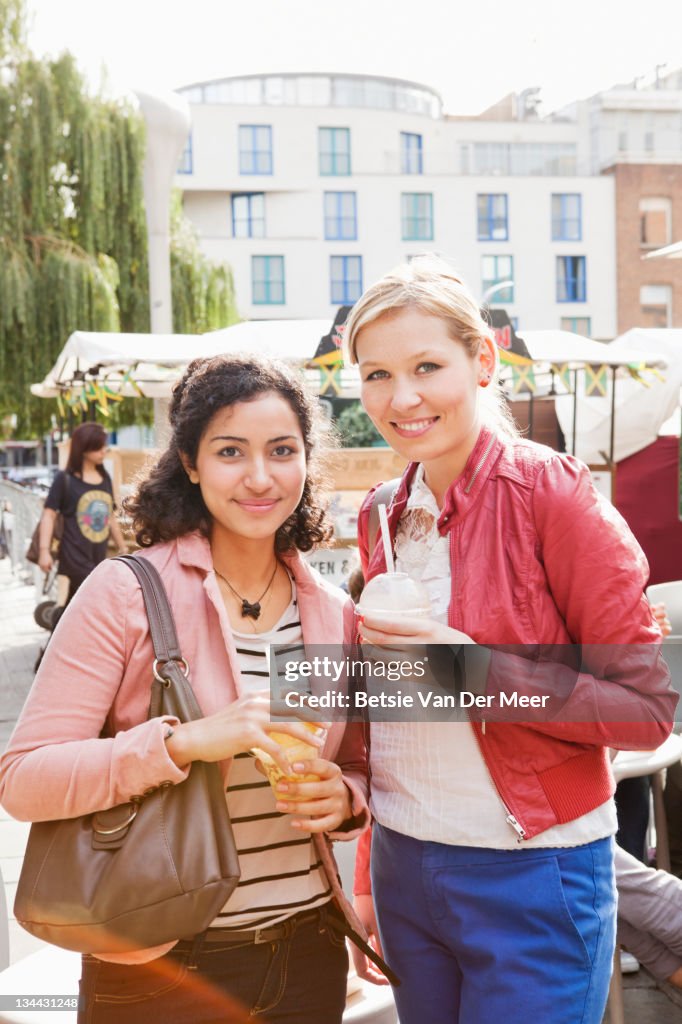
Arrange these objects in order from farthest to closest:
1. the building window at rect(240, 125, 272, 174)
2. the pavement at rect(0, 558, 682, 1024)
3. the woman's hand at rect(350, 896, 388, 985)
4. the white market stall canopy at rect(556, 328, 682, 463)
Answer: the building window at rect(240, 125, 272, 174)
the white market stall canopy at rect(556, 328, 682, 463)
the pavement at rect(0, 558, 682, 1024)
the woman's hand at rect(350, 896, 388, 985)

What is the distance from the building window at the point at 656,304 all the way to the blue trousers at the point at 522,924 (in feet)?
141

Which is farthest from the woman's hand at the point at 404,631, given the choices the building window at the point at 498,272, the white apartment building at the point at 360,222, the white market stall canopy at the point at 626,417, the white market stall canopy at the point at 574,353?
the building window at the point at 498,272

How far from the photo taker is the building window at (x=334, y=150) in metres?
43.1

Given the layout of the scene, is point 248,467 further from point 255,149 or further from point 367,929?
point 255,149

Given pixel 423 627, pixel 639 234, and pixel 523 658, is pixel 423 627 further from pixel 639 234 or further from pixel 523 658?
pixel 639 234

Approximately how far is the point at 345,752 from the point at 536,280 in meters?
42.2

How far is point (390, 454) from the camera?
909 cm

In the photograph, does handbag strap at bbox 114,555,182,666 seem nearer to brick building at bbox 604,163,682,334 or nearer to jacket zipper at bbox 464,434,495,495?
jacket zipper at bbox 464,434,495,495

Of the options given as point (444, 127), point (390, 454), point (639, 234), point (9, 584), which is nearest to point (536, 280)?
point (639, 234)

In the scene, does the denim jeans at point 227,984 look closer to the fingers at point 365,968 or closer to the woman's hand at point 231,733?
the fingers at point 365,968

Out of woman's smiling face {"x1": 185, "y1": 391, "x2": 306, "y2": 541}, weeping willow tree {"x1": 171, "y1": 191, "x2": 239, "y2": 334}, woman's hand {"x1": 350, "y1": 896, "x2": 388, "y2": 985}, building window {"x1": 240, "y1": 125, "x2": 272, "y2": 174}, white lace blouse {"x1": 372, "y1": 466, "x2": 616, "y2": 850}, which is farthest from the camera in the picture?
building window {"x1": 240, "y1": 125, "x2": 272, "y2": 174}

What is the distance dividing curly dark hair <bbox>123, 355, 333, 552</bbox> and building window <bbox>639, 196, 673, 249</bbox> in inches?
1703

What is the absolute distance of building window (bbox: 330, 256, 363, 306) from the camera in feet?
138

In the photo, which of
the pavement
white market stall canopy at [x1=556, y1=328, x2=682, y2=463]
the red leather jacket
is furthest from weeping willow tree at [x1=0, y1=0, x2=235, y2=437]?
the red leather jacket
